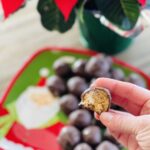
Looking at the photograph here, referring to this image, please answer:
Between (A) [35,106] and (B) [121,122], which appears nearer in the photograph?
(B) [121,122]

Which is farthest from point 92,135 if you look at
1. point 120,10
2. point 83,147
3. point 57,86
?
point 120,10

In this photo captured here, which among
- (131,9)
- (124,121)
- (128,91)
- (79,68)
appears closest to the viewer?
(124,121)

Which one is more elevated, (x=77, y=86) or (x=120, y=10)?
(x=120, y=10)

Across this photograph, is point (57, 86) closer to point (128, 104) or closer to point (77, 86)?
point (77, 86)

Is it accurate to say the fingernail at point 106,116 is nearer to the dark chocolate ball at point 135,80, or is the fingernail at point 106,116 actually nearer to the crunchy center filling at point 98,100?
the crunchy center filling at point 98,100

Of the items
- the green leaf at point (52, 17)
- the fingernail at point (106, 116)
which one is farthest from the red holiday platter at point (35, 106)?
the fingernail at point (106, 116)

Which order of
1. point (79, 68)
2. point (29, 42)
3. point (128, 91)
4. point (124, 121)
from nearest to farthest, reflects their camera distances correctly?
point (124, 121)
point (128, 91)
point (79, 68)
point (29, 42)
